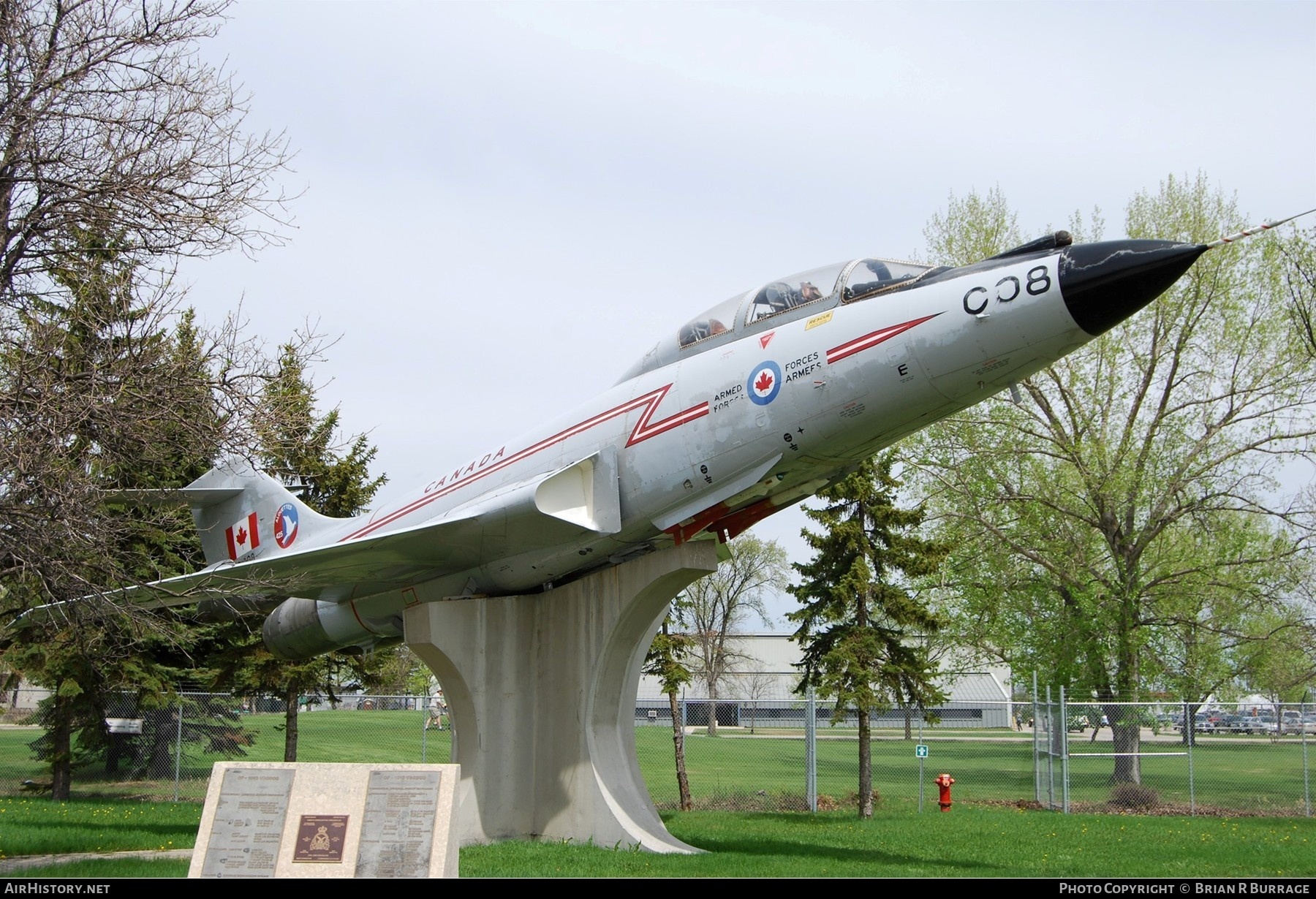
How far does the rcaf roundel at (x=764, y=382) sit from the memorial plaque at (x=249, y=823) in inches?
195

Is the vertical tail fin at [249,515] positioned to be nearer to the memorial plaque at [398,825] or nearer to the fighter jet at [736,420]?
the fighter jet at [736,420]

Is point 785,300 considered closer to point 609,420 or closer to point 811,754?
point 609,420

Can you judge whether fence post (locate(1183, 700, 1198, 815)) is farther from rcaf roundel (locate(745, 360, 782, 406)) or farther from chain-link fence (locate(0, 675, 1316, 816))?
rcaf roundel (locate(745, 360, 782, 406))

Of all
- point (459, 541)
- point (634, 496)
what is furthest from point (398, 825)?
point (459, 541)

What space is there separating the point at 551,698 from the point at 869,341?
5456 mm

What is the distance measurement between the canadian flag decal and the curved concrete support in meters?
5.01

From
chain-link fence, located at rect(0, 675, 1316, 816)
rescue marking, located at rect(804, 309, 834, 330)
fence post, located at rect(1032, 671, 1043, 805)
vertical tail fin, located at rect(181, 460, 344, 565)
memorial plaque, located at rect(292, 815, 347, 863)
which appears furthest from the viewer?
chain-link fence, located at rect(0, 675, 1316, 816)

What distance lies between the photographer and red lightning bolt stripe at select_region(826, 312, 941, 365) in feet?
30.9

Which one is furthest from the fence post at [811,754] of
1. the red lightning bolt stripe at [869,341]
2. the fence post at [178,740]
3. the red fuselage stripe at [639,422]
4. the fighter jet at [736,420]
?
the fence post at [178,740]

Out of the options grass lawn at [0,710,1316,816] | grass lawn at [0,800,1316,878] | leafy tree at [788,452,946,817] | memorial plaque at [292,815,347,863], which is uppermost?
leafy tree at [788,452,946,817]

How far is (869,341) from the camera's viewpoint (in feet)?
31.7

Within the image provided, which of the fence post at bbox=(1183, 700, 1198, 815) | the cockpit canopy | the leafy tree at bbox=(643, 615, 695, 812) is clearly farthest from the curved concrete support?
the fence post at bbox=(1183, 700, 1198, 815)

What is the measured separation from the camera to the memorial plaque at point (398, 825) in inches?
296

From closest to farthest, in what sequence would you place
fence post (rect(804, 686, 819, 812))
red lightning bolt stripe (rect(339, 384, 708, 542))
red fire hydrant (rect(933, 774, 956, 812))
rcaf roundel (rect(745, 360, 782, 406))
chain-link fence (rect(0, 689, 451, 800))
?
rcaf roundel (rect(745, 360, 782, 406)), red lightning bolt stripe (rect(339, 384, 708, 542)), fence post (rect(804, 686, 819, 812)), red fire hydrant (rect(933, 774, 956, 812)), chain-link fence (rect(0, 689, 451, 800))
